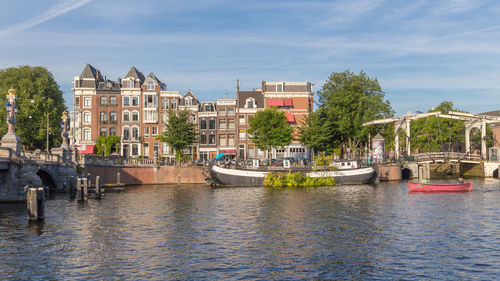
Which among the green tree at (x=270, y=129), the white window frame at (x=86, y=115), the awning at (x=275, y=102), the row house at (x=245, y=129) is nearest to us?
the green tree at (x=270, y=129)

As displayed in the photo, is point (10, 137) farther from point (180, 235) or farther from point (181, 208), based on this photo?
point (180, 235)

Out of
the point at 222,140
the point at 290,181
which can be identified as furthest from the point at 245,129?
the point at 290,181

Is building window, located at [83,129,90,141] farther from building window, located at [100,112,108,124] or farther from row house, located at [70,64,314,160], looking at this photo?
building window, located at [100,112,108,124]

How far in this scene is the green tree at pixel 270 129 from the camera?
71188 millimetres

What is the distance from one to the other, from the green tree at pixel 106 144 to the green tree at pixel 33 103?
7.38 metres

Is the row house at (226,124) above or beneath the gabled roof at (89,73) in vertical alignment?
beneath

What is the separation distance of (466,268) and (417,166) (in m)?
53.5

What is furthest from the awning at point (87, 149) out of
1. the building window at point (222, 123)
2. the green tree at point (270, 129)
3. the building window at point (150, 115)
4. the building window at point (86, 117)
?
the green tree at point (270, 129)

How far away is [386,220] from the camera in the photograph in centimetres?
3081

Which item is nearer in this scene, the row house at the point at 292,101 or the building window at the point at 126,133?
the row house at the point at 292,101

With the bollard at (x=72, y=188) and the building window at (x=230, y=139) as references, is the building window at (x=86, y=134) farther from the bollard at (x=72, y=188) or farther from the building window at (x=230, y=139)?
the bollard at (x=72, y=188)

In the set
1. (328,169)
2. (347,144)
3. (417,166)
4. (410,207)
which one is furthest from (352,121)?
(410,207)

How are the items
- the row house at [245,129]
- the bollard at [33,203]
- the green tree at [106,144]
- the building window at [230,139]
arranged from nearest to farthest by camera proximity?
the bollard at [33,203] → the green tree at [106,144] → the row house at [245,129] → the building window at [230,139]

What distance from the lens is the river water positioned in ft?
62.6
